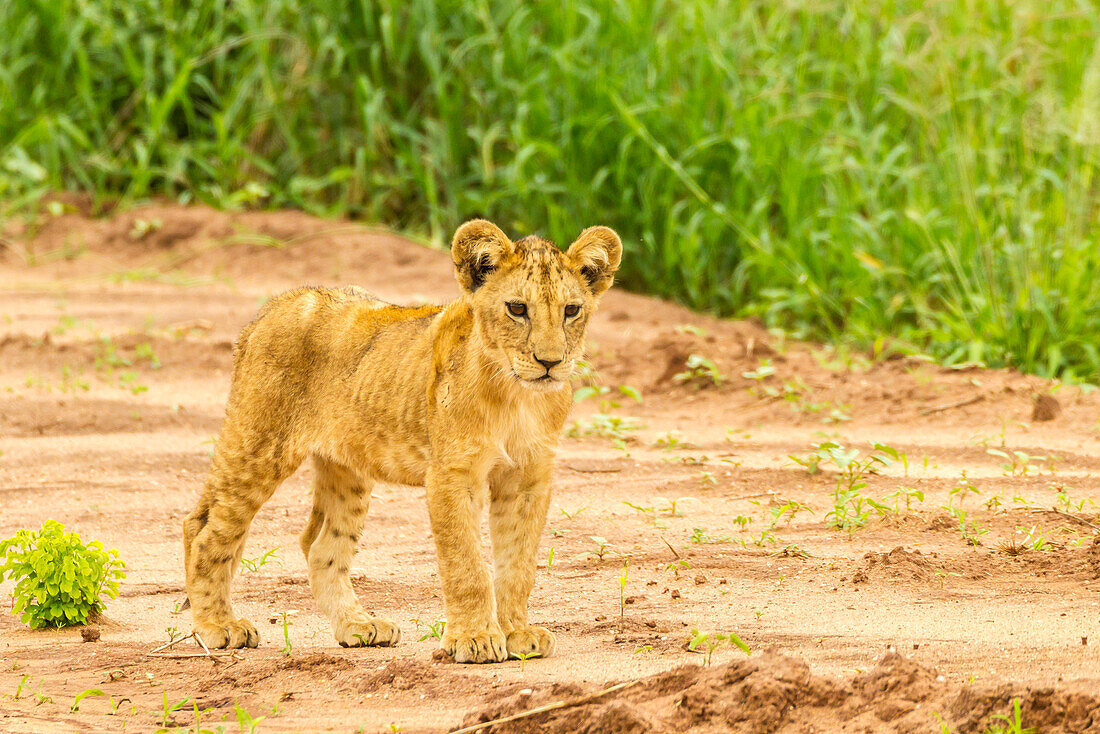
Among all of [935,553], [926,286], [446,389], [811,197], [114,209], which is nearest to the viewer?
[446,389]

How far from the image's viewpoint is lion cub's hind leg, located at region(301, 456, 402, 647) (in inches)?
168

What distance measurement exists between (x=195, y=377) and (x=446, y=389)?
4461 millimetres

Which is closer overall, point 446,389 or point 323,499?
point 446,389

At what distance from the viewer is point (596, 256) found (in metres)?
4.16

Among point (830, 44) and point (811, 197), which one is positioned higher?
point (830, 44)

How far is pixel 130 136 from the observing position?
11297mm

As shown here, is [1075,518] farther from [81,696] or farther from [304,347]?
[81,696]

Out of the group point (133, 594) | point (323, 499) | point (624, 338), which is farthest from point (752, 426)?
point (133, 594)

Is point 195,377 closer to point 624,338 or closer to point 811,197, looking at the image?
point 624,338

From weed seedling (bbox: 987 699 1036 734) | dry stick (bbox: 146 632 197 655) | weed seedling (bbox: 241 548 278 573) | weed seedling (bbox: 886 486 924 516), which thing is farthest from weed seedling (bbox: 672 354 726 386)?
weed seedling (bbox: 987 699 1036 734)

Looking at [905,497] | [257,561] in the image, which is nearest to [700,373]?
[905,497]

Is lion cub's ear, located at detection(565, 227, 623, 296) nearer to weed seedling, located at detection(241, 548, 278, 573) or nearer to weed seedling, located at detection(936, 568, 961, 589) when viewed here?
weed seedling, located at detection(936, 568, 961, 589)

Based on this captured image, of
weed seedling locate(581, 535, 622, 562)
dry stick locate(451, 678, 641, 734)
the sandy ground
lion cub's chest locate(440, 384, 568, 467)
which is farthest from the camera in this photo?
weed seedling locate(581, 535, 622, 562)

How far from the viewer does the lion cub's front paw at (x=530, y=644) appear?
12.7 ft
